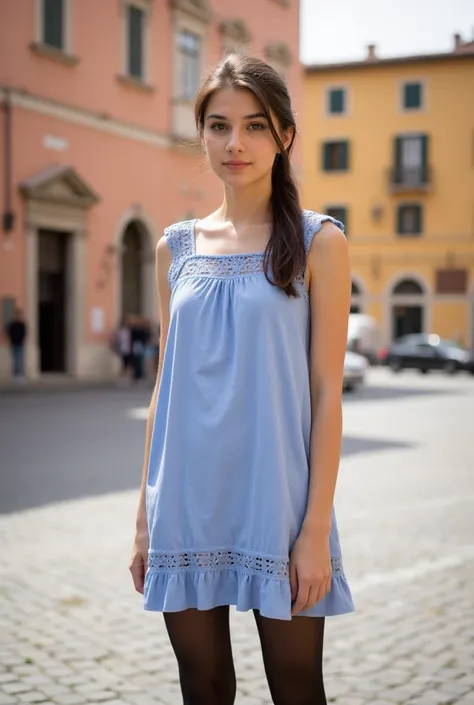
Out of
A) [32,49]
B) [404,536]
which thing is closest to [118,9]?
[32,49]

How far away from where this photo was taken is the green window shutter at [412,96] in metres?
46.2

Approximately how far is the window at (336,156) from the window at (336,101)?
4.65ft

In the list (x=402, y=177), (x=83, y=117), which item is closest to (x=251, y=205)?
(x=83, y=117)

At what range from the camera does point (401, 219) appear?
4753 centimetres

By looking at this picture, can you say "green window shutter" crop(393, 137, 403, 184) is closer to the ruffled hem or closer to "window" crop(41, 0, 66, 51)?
"window" crop(41, 0, 66, 51)

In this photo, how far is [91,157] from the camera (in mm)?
24703

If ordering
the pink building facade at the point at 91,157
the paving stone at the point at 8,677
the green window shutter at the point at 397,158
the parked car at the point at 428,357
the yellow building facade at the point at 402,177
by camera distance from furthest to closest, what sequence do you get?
the green window shutter at the point at 397,158
the yellow building facade at the point at 402,177
the parked car at the point at 428,357
the pink building facade at the point at 91,157
the paving stone at the point at 8,677

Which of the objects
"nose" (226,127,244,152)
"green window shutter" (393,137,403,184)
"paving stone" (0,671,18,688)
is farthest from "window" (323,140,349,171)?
"nose" (226,127,244,152)

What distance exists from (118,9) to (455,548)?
21.3 meters

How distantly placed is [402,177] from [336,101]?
478 centimetres

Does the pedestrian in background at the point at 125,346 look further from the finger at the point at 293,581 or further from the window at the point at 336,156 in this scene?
the window at the point at 336,156

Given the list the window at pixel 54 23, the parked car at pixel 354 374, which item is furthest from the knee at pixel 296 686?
the window at pixel 54 23

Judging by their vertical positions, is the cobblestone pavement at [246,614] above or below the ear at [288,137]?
below

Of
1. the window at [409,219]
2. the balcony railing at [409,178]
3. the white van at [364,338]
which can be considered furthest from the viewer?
the window at [409,219]
